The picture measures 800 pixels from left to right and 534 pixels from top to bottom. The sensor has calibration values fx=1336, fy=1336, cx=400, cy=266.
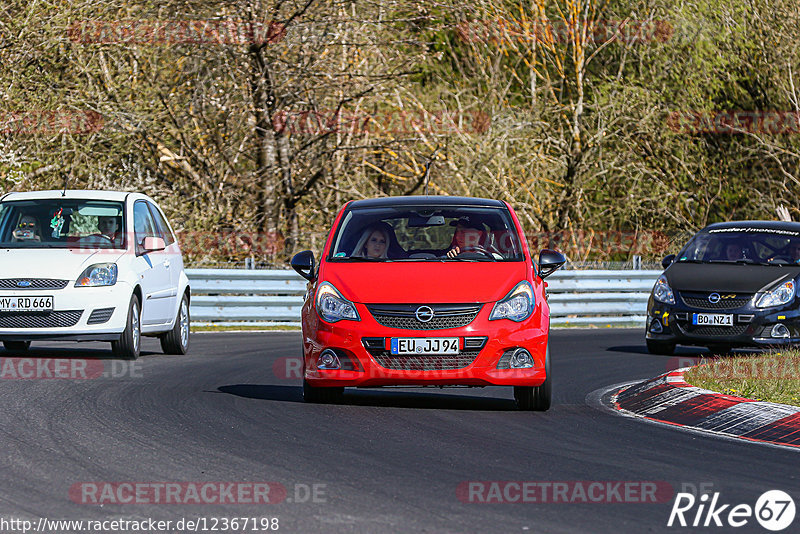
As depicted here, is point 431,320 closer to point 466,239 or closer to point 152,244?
point 466,239

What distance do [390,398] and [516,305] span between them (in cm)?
171


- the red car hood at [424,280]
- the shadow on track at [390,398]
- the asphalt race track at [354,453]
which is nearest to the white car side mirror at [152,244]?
the asphalt race track at [354,453]

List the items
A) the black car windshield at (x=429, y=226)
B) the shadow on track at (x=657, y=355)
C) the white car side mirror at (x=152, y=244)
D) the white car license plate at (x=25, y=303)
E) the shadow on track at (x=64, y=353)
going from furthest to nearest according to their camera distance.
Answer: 1. the shadow on track at (x=657, y=355)
2. the shadow on track at (x=64, y=353)
3. the white car side mirror at (x=152, y=244)
4. the white car license plate at (x=25, y=303)
5. the black car windshield at (x=429, y=226)

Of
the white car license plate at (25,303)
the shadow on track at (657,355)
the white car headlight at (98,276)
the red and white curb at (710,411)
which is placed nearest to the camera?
the red and white curb at (710,411)

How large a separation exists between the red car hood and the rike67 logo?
11.7 feet

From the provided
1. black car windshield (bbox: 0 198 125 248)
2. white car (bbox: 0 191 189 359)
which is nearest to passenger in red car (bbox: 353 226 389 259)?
white car (bbox: 0 191 189 359)

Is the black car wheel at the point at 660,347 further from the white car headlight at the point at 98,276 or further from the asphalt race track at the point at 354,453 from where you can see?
the white car headlight at the point at 98,276

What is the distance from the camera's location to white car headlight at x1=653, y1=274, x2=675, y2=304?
53.0ft

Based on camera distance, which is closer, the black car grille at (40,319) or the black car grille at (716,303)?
the black car grille at (40,319)

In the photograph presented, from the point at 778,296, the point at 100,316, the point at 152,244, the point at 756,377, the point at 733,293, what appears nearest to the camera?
the point at 756,377

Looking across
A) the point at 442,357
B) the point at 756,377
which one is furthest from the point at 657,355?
the point at 442,357

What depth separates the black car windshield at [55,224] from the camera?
1457cm

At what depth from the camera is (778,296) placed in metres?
15.5

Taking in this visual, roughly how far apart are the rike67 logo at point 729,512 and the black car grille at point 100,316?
8347 millimetres
